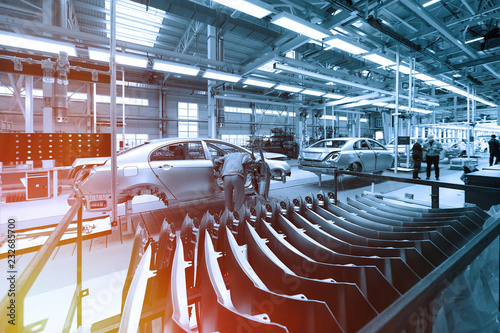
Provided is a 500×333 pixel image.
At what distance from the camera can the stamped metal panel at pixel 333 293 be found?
96 centimetres

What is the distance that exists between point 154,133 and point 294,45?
1302 centimetres

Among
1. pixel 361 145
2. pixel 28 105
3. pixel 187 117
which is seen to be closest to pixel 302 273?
pixel 361 145

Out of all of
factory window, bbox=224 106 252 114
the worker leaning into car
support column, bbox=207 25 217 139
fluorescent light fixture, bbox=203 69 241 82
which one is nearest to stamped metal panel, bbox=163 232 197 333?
the worker leaning into car

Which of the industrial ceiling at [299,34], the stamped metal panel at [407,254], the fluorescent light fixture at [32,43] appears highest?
the industrial ceiling at [299,34]

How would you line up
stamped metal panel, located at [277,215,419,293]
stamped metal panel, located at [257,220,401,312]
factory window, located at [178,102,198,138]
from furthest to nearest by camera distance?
factory window, located at [178,102,198,138] → stamped metal panel, located at [277,215,419,293] → stamped metal panel, located at [257,220,401,312]

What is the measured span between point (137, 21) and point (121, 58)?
513 cm

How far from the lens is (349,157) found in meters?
7.07

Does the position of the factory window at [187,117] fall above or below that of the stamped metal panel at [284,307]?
above

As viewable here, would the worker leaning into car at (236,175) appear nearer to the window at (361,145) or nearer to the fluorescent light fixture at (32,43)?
the fluorescent light fixture at (32,43)

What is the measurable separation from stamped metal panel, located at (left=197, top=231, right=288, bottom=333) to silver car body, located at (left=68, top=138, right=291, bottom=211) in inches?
120

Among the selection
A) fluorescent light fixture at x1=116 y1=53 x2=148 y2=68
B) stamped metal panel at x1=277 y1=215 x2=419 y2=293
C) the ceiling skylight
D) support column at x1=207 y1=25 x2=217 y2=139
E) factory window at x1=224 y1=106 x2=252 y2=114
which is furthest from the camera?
factory window at x1=224 y1=106 x2=252 y2=114

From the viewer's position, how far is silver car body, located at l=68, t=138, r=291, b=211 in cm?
353

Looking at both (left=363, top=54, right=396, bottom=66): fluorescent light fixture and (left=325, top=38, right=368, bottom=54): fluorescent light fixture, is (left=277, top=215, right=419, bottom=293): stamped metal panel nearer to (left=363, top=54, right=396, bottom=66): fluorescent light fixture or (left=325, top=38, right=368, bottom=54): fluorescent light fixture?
(left=325, top=38, right=368, bottom=54): fluorescent light fixture

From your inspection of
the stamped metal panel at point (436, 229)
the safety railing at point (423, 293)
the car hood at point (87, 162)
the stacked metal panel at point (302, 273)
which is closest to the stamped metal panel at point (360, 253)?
the stacked metal panel at point (302, 273)
